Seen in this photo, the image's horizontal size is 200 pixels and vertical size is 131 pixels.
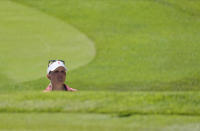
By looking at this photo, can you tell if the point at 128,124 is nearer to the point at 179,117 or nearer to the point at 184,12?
the point at 179,117

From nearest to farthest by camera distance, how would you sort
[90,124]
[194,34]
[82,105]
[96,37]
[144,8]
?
[90,124] < [82,105] < [96,37] < [194,34] < [144,8]

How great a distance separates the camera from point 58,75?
690 centimetres

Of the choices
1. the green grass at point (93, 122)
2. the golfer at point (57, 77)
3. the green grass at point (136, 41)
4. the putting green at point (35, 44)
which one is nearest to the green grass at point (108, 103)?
the green grass at point (93, 122)

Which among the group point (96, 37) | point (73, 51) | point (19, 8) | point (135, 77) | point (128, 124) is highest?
point (19, 8)

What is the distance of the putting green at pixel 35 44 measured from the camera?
11.5 m

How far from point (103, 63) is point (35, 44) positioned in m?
1.71

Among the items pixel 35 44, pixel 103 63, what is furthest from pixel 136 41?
pixel 35 44

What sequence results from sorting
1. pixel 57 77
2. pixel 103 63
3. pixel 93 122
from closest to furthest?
pixel 93 122
pixel 57 77
pixel 103 63

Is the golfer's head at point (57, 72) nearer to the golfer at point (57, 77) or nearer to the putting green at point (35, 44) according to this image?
the golfer at point (57, 77)

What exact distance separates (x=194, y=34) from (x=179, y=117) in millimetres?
12311

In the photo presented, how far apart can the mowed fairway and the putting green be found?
2 centimetres

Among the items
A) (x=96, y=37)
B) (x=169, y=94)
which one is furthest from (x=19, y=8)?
(x=169, y=94)

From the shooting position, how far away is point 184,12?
1945 centimetres

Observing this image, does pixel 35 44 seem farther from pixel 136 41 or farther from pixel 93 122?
pixel 93 122
